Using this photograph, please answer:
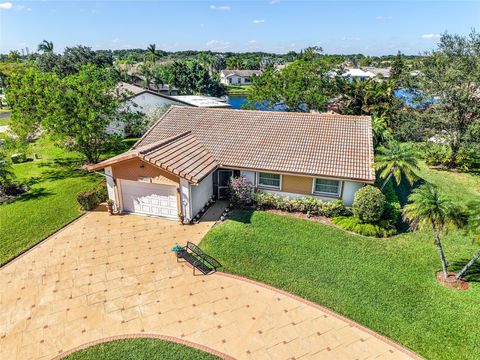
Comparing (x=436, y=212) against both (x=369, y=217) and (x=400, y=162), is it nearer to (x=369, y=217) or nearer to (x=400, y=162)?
(x=369, y=217)

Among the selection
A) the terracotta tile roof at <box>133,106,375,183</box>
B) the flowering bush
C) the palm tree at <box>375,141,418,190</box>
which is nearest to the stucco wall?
the flowering bush

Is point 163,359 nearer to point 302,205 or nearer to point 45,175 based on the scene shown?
point 302,205

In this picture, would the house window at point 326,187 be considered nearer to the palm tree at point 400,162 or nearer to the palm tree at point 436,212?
the palm tree at point 400,162

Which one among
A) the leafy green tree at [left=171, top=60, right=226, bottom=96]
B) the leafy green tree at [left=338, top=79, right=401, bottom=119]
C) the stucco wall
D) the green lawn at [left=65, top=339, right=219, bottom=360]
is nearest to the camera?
the green lawn at [left=65, top=339, right=219, bottom=360]

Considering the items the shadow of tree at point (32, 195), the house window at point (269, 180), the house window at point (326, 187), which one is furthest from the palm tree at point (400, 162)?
the shadow of tree at point (32, 195)

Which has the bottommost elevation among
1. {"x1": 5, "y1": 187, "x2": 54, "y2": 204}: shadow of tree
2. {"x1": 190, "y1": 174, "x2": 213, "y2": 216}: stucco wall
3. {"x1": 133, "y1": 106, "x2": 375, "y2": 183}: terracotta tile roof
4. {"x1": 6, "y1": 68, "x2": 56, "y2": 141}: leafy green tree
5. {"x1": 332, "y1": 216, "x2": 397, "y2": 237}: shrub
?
{"x1": 5, "y1": 187, "x2": 54, "y2": 204}: shadow of tree

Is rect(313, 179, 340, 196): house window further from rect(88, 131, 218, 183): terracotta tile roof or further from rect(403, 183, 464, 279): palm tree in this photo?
rect(88, 131, 218, 183): terracotta tile roof

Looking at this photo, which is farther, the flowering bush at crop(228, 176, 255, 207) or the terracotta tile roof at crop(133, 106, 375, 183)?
the flowering bush at crop(228, 176, 255, 207)
